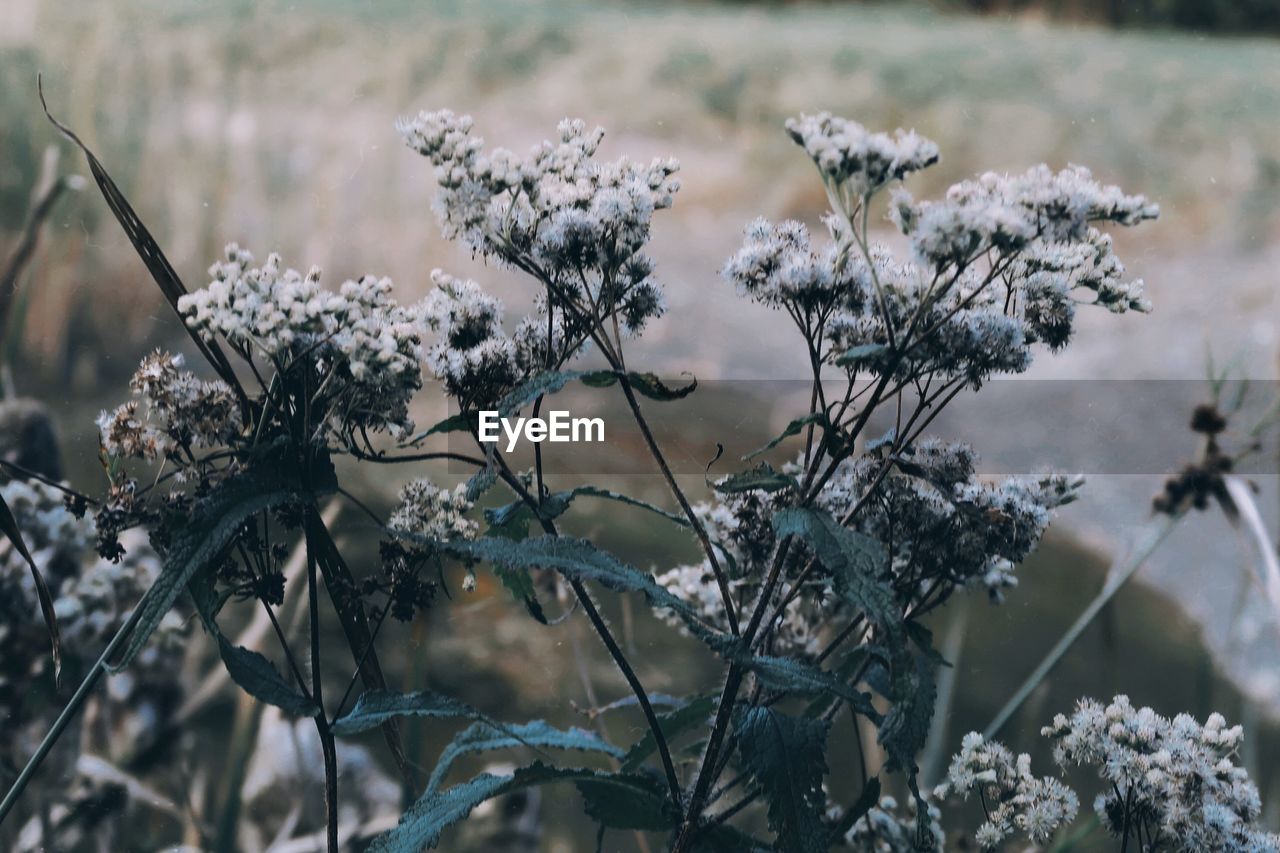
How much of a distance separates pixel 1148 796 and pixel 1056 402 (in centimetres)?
75

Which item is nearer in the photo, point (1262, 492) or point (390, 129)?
point (1262, 492)

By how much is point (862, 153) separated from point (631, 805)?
280 millimetres

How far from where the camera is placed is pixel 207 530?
0.44m

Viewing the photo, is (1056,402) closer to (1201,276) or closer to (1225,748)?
(1201,276)

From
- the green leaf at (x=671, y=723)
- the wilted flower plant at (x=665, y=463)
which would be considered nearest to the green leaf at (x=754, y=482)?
the wilted flower plant at (x=665, y=463)

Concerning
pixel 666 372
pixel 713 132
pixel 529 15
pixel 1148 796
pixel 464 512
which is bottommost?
pixel 1148 796

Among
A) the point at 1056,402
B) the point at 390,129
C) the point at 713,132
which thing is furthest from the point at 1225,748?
the point at 390,129

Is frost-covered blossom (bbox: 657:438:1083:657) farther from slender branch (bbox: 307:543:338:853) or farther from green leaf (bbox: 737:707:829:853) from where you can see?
slender branch (bbox: 307:543:338:853)

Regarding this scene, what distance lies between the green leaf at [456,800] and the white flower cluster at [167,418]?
0.17m

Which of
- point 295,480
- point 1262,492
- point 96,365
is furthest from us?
point 96,365

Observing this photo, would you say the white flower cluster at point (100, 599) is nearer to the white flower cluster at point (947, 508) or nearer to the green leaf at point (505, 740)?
the green leaf at point (505, 740)

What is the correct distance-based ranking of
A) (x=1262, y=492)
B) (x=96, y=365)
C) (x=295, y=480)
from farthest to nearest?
1. (x=96, y=365)
2. (x=1262, y=492)
3. (x=295, y=480)

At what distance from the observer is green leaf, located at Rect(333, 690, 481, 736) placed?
1.57ft

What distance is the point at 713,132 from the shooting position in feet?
4.23
